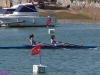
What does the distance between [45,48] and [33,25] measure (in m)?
29.7

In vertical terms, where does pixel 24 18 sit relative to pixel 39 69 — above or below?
below

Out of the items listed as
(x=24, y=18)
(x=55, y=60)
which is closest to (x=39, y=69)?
(x=55, y=60)

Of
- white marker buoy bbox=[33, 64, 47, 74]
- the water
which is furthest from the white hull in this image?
white marker buoy bbox=[33, 64, 47, 74]

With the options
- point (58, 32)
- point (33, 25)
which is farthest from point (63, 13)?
point (58, 32)

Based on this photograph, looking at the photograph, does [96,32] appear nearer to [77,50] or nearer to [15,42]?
[15,42]

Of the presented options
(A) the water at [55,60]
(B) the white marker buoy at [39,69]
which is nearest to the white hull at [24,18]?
(A) the water at [55,60]

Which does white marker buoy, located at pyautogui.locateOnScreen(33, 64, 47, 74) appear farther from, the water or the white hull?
the white hull

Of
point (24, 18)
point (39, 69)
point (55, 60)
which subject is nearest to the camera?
point (39, 69)

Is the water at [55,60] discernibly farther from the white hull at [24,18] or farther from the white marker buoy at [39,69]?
the white hull at [24,18]

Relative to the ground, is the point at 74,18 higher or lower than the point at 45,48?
lower

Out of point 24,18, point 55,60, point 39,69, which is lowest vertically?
point 24,18

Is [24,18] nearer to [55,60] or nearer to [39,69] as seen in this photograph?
[55,60]

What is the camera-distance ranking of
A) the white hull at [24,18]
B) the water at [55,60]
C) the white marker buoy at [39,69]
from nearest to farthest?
the white marker buoy at [39,69] → the water at [55,60] → the white hull at [24,18]

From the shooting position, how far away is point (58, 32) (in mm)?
67188
